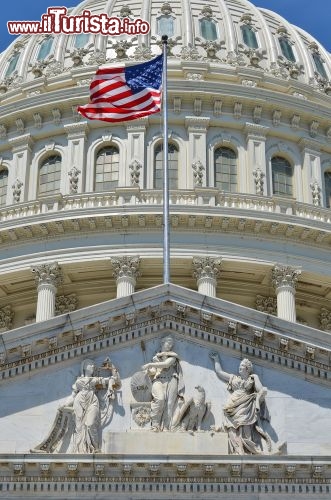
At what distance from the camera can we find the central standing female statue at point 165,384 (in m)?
29.3

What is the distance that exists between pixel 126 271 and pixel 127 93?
8940mm

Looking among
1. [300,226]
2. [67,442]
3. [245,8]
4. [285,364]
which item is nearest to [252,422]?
[285,364]

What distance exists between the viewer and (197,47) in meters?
65.6

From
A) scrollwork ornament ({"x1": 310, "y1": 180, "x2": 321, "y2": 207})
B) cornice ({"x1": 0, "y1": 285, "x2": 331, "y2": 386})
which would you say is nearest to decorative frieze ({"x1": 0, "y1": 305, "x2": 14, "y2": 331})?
scrollwork ornament ({"x1": 310, "y1": 180, "x2": 321, "y2": 207})

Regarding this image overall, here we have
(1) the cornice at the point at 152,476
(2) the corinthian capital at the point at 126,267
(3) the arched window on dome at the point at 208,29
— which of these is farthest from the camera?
(3) the arched window on dome at the point at 208,29

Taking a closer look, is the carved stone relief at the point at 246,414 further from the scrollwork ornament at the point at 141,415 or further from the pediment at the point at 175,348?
the scrollwork ornament at the point at 141,415

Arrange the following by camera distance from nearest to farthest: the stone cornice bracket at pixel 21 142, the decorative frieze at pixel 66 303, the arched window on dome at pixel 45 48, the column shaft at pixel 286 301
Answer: the column shaft at pixel 286 301
the decorative frieze at pixel 66 303
the stone cornice bracket at pixel 21 142
the arched window on dome at pixel 45 48

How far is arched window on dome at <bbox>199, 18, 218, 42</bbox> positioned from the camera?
66.6 meters

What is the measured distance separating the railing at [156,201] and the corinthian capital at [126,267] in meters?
2.76

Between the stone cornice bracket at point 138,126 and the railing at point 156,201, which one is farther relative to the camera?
the stone cornice bracket at point 138,126

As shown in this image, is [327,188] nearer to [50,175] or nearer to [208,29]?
[208,29]

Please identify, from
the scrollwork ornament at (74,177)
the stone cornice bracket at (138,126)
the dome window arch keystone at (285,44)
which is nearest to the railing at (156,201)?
the scrollwork ornament at (74,177)

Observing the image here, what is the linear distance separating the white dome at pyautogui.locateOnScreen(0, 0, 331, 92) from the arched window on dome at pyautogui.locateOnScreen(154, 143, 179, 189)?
4.55m

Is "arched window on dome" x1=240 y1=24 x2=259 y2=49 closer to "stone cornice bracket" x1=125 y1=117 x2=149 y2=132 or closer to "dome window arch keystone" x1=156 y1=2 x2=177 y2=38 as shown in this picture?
"dome window arch keystone" x1=156 y1=2 x2=177 y2=38
